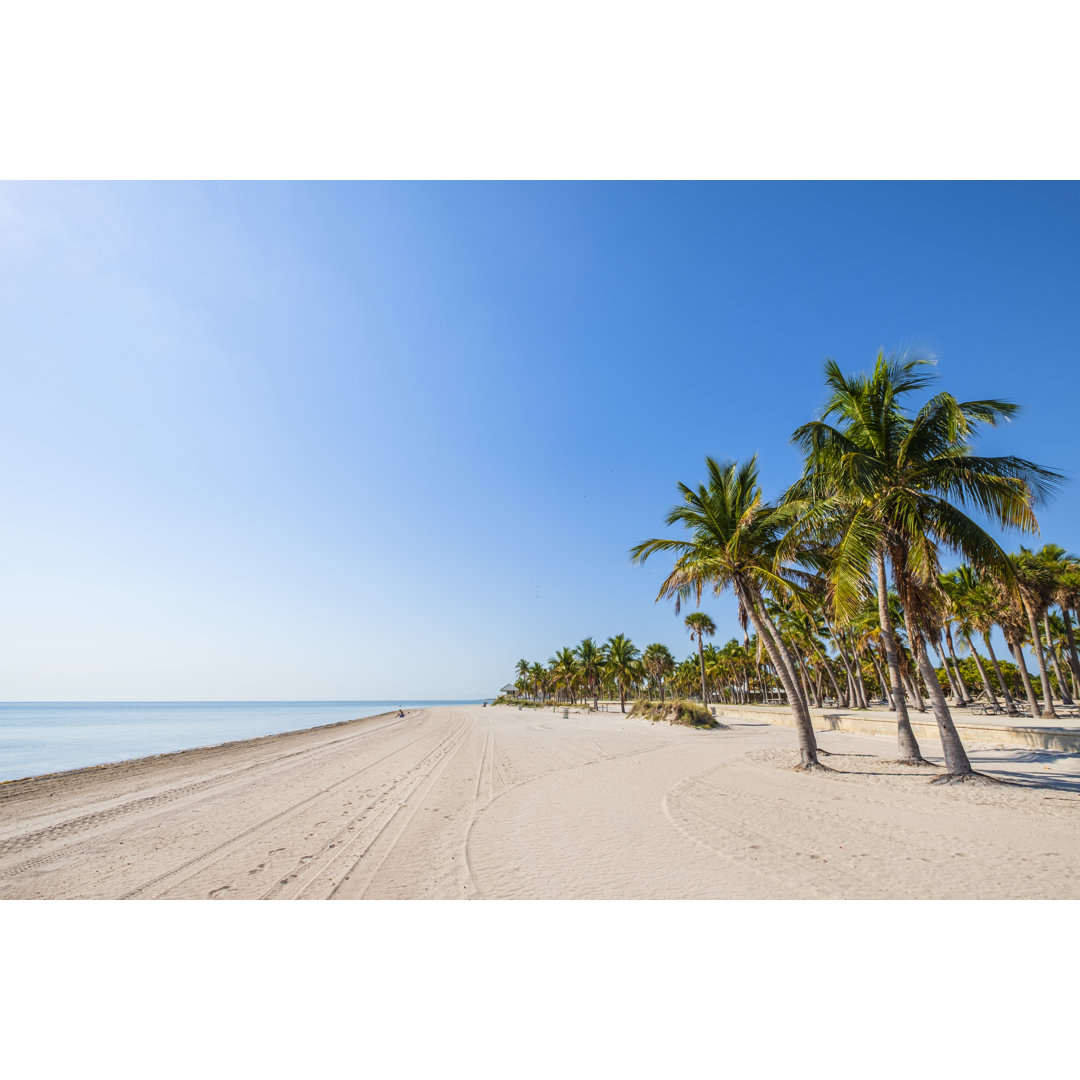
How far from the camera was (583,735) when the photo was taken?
958 inches

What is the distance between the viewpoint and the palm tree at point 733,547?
1367 cm

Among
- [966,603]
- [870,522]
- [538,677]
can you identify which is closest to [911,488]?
[870,522]

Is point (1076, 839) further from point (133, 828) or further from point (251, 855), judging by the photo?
point (133, 828)

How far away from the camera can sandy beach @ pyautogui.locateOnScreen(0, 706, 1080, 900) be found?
16.9ft

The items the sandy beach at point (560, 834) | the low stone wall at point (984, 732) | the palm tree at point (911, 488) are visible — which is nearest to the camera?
the sandy beach at point (560, 834)

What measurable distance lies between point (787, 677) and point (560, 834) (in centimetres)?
852

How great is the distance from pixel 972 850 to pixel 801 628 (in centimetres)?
4686

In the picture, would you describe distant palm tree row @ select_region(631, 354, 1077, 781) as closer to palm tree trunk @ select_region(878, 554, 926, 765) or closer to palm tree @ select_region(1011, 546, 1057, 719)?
palm tree trunk @ select_region(878, 554, 926, 765)

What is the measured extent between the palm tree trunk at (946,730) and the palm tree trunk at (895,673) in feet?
2.78

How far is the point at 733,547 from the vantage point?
536 inches

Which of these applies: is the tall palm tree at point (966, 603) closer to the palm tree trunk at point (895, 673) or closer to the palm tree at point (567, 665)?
the palm tree trunk at point (895, 673)

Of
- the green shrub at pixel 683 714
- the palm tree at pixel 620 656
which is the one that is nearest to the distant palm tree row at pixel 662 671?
the palm tree at pixel 620 656
